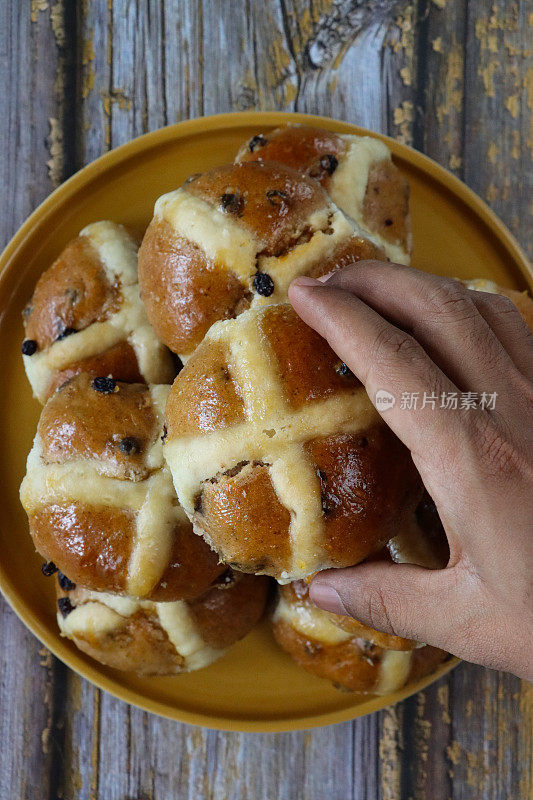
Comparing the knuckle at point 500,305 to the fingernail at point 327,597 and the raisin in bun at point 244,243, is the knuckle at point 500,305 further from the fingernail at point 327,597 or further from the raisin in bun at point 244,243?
the fingernail at point 327,597

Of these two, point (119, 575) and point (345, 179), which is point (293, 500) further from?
point (345, 179)

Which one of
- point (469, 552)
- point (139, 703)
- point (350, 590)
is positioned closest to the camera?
point (469, 552)

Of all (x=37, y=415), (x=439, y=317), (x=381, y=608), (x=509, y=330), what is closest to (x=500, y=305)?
(x=509, y=330)

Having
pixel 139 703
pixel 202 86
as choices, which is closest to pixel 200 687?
pixel 139 703

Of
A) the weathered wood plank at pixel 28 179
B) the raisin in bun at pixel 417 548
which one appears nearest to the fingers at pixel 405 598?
the raisin in bun at pixel 417 548

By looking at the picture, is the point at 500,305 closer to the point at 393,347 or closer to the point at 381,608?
the point at 393,347

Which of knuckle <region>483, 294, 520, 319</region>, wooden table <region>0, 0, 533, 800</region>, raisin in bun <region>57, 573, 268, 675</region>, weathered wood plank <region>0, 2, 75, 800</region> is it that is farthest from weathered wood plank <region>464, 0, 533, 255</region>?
raisin in bun <region>57, 573, 268, 675</region>

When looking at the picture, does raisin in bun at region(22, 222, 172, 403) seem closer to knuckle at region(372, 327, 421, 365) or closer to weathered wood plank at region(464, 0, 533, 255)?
knuckle at region(372, 327, 421, 365)
